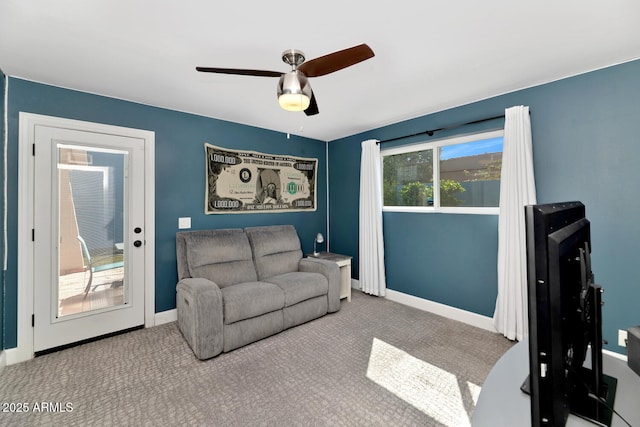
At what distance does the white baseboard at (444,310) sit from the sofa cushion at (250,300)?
1.75m

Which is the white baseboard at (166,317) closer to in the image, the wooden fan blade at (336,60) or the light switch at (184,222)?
the light switch at (184,222)

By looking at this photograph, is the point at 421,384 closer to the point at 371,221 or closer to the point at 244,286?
the point at 244,286

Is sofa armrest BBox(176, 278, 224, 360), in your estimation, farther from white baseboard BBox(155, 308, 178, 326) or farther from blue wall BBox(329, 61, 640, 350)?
blue wall BBox(329, 61, 640, 350)

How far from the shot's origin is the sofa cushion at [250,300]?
2557mm

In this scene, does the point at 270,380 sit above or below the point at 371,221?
below

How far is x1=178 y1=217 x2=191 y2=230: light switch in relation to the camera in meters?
3.32

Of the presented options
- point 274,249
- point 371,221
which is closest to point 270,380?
point 274,249

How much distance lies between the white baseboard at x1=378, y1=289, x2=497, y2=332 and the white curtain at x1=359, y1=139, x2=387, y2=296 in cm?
23

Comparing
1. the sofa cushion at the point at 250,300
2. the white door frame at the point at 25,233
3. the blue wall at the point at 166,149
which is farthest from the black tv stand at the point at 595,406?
the white door frame at the point at 25,233

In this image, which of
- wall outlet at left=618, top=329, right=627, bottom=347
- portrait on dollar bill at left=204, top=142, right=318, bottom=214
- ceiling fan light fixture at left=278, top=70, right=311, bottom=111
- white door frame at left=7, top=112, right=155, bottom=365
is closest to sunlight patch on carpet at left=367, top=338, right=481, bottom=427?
wall outlet at left=618, top=329, right=627, bottom=347

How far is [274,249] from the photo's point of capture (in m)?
3.67

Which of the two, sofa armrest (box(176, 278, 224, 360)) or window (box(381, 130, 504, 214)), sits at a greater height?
window (box(381, 130, 504, 214))

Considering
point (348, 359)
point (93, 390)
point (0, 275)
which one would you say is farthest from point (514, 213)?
point (0, 275)

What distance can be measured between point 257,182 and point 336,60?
250 centimetres
